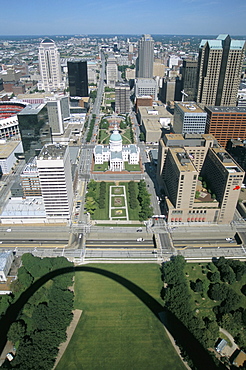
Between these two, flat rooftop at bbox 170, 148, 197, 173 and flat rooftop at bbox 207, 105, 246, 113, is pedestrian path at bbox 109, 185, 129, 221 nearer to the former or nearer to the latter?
flat rooftop at bbox 170, 148, 197, 173

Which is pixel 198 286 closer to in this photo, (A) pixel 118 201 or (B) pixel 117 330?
(B) pixel 117 330

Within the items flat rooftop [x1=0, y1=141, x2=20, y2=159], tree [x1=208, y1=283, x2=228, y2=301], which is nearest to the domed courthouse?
flat rooftop [x1=0, y1=141, x2=20, y2=159]

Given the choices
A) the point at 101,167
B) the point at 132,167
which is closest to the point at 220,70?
the point at 132,167

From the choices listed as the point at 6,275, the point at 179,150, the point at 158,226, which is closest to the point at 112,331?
the point at 6,275

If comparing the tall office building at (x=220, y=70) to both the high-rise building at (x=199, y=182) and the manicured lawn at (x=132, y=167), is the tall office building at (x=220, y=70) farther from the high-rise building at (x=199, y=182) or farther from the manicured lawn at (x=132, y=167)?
the manicured lawn at (x=132, y=167)

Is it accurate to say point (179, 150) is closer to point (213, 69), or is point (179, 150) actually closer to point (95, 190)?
point (95, 190)

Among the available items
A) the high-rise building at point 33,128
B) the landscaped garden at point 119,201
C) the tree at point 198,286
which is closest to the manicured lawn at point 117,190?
the landscaped garden at point 119,201
